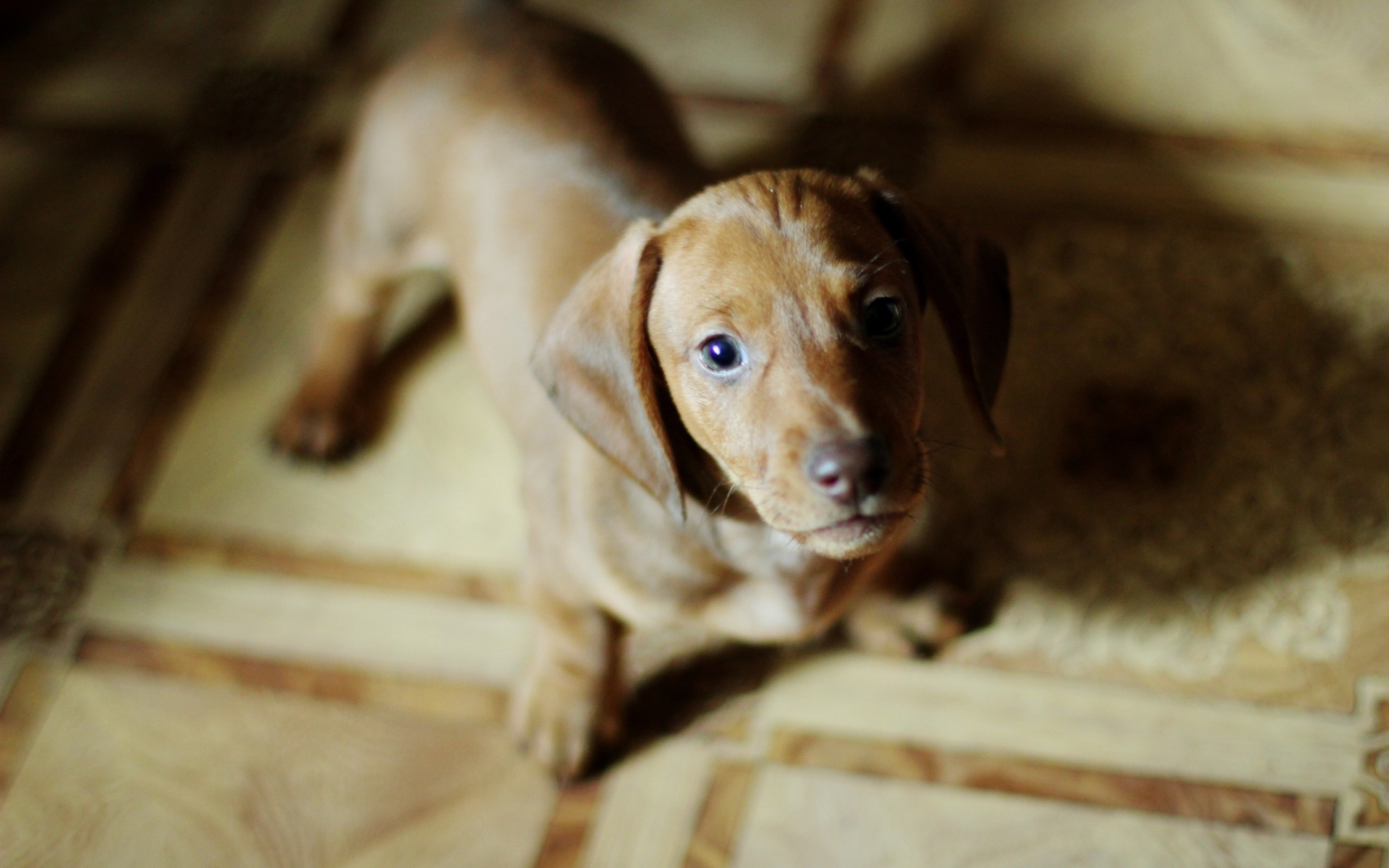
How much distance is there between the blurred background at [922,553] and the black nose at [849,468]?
33.6 inches

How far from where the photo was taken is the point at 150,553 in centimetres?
261

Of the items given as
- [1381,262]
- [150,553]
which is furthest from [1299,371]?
[150,553]

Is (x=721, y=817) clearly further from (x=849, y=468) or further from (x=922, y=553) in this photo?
(x=849, y=468)

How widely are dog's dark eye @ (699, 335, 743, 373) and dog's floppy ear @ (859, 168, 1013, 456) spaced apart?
33cm

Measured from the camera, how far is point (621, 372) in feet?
5.40

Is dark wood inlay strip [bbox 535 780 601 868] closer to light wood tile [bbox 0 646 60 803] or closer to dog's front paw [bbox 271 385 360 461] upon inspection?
dog's front paw [bbox 271 385 360 461]

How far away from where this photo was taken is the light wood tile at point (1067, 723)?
2100mm

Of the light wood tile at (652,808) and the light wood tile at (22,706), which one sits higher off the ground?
the light wood tile at (652,808)

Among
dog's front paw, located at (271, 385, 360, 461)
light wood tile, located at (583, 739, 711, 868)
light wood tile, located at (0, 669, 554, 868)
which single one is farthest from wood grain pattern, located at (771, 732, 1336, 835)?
dog's front paw, located at (271, 385, 360, 461)

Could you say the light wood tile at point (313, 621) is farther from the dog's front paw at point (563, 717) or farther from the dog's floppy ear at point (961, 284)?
the dog's floppy ear at point (961, 284)

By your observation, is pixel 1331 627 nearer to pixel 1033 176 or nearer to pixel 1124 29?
pixel 1033 176

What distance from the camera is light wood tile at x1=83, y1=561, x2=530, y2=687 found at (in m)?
2.42

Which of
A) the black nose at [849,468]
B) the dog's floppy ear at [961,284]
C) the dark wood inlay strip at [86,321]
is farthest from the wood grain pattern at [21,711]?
the dog's floppy ear at [961,284]

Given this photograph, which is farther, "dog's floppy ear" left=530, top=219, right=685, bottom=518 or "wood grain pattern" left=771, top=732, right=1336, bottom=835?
"wood grain pattern" left=771, top=732, right=1336, bottom=835
